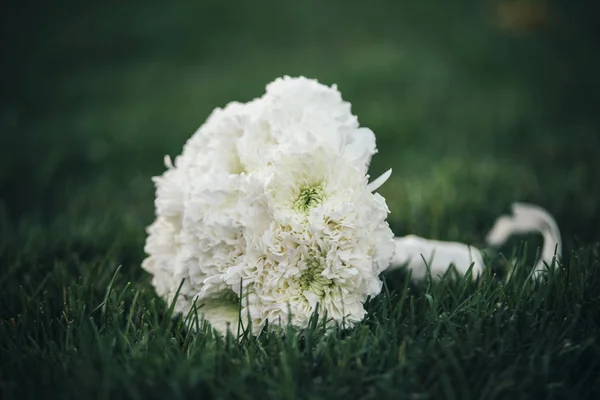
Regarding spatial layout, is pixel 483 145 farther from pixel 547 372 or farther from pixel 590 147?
pixel 547 372

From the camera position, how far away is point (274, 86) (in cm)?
207

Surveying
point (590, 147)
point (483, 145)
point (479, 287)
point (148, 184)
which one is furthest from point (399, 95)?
point (479, 287)

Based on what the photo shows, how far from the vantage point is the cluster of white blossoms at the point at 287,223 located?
5.80 feet

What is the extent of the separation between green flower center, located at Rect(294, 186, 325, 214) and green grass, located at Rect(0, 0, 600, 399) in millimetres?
345

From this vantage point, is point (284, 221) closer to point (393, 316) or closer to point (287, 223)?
point (287, 223)

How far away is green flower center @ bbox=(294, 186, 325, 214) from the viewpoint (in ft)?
6.00

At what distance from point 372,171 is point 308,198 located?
227cm

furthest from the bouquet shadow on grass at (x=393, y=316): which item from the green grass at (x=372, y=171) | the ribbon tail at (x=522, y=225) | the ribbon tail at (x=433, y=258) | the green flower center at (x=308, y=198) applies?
the ribbon tail at (x=522, y=225)

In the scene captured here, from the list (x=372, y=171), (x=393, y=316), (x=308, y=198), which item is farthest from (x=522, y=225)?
(x=372, y=171)

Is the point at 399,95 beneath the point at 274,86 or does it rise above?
above

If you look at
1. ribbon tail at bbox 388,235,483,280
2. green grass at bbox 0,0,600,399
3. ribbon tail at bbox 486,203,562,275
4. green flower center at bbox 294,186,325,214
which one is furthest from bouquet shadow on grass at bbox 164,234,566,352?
ribbon tail at bbox 486,203,562,275

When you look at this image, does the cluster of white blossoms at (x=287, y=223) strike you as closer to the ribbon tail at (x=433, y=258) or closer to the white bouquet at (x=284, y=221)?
the white bouquet at (x=284, y=221)

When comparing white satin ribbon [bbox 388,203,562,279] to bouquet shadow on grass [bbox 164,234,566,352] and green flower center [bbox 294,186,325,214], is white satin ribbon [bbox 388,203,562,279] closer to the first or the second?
bouquet shadow on grass [bbox 164,234,566,352]

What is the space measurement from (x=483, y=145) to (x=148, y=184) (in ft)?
7.54
